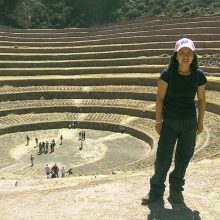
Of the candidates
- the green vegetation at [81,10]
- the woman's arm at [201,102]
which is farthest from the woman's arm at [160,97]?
the green vegetation at [81,10]

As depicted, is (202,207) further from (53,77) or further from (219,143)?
(53,77)

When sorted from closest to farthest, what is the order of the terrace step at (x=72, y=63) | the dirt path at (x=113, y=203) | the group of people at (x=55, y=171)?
1. the dirt path at (x=113, y=203)
2. the group of people at (x=55, y=171)
3. the terrace step at (x=72, y=63)

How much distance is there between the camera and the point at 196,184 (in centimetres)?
746

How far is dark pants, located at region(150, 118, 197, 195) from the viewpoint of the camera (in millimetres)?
6359

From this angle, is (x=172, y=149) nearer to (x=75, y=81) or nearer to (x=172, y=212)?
(x=172, y=212)

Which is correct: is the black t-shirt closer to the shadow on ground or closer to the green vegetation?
the shadow on ground

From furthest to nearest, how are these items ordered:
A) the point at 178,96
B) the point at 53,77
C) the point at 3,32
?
the point at 3,32
the point at 53,77
the point at 178,96

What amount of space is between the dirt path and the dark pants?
1.04ft

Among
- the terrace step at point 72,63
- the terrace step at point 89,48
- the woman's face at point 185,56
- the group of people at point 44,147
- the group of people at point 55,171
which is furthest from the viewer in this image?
the terrace step at point 89,48

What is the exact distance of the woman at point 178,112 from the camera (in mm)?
6117

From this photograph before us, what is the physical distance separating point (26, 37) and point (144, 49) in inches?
652

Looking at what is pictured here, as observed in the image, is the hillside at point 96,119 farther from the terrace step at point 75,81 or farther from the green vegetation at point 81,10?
the green vegetation at point 81,10

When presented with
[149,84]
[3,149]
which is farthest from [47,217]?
[149,84]

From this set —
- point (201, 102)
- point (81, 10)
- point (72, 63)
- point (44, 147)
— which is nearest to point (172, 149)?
point (201, 102)
